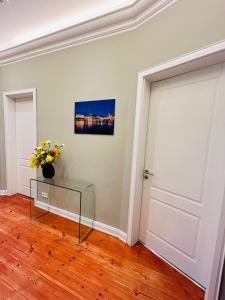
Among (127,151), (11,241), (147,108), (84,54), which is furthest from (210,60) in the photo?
(11,241)

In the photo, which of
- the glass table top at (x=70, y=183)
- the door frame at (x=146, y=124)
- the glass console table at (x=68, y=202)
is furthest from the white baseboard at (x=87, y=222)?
the glass table top at (x=70, y=183)

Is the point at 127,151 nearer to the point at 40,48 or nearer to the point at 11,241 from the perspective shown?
the point at 11,241

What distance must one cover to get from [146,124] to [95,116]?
2.28ft

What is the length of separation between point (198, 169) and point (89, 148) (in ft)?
4.41

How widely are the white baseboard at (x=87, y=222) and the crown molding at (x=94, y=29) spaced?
2469mm

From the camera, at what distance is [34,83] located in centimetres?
243

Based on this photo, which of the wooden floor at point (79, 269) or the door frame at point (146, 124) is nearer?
the door frame at point (146, 124)

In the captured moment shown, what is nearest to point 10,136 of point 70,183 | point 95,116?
point 70,183

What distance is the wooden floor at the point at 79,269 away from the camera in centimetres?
129

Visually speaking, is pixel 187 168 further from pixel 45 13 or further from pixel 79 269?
pixel 45 13

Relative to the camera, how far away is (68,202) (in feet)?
7.81

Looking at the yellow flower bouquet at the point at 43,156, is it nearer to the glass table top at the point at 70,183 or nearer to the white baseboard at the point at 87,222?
the glass table top at the point at 70,183

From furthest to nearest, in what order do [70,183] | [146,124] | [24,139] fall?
[24,139] → [70,183] → [146,124]

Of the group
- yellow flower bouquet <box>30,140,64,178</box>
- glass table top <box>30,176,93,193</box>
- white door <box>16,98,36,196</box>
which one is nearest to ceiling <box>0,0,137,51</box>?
white door <box>16,98,36,196</box>
